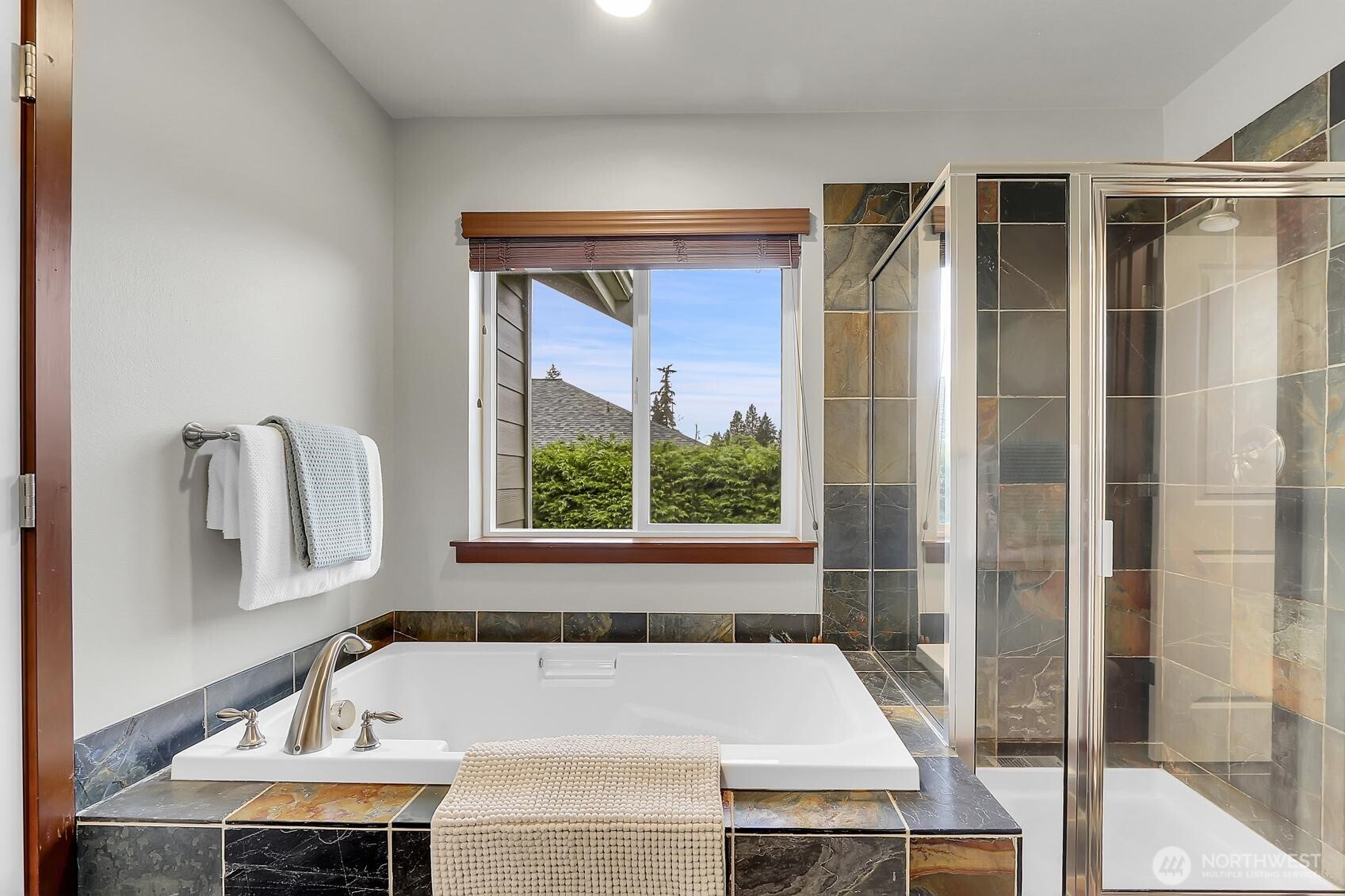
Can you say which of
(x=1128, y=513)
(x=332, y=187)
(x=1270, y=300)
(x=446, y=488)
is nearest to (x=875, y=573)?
(x=1128, y=513)

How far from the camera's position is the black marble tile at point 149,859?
1.37 m

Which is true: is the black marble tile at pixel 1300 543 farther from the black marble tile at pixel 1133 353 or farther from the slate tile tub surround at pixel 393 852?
the slate tile tub surround at pixel 393 852

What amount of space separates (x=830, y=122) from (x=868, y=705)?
6.00 ft

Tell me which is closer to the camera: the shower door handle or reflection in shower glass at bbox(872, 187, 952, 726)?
the shower door handle

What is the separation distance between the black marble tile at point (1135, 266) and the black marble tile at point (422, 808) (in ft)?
5.59

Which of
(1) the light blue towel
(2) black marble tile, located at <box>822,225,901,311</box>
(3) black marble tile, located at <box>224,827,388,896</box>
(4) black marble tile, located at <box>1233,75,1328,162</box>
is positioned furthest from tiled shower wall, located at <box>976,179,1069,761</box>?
(1) the light blue towel

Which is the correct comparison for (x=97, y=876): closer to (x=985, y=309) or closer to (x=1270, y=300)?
(x=985, y=309)

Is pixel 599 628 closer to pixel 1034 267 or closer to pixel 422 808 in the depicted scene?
pixel 422 808

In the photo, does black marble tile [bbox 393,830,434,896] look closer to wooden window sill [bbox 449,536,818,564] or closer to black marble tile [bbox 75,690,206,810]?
black marble tile [bbox 75,690,206,810]

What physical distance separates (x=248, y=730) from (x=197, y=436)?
24.1 inches

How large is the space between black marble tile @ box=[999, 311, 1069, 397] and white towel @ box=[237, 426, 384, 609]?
160cm

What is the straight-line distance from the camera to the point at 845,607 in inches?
103

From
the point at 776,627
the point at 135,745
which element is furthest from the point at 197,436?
the point at 776,627

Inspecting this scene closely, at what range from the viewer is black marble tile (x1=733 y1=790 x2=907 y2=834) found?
4.48 feet
